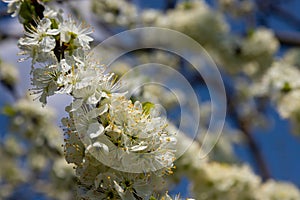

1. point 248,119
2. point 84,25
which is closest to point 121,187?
point 84,25

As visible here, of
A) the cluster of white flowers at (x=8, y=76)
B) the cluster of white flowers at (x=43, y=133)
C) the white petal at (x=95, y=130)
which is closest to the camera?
the white petal at (x=95, y=130)

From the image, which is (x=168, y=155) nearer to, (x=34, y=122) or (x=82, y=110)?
(x=82, y=110)

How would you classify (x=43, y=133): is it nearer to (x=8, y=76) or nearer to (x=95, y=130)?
(x=8, y=76)

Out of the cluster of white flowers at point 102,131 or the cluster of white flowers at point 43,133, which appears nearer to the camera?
the cluster of white flowers at point 102,131

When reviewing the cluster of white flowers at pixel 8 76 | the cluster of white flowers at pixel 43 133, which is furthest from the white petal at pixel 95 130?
the cluster of white flowers at pixel 8 76

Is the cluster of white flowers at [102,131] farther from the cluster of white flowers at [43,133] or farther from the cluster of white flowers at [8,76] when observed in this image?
the cluster of white flowers at [8,76]

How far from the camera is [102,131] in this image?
1403 mm

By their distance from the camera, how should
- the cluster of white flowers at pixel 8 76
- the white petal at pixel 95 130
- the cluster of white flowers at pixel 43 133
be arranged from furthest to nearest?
the cluster of white flowers at pixel 8 76, the cluster of white flowers at pixel 43 133, the white petal at pixel 95 130

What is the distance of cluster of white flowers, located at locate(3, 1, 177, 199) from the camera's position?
4.66 feet

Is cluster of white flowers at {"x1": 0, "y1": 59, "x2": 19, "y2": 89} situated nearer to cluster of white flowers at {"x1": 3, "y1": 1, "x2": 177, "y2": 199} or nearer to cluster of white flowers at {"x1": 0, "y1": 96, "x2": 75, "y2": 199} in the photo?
cluster of white flowers at {"x1": 0, "y1": 96, "x2": 75, "y2": 199}

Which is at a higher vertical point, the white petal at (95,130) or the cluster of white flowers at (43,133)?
the cluster of white flowers at (43,133)

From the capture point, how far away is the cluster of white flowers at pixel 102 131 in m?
1.42

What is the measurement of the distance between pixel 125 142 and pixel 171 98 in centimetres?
339

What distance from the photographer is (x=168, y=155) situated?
4.93ft
